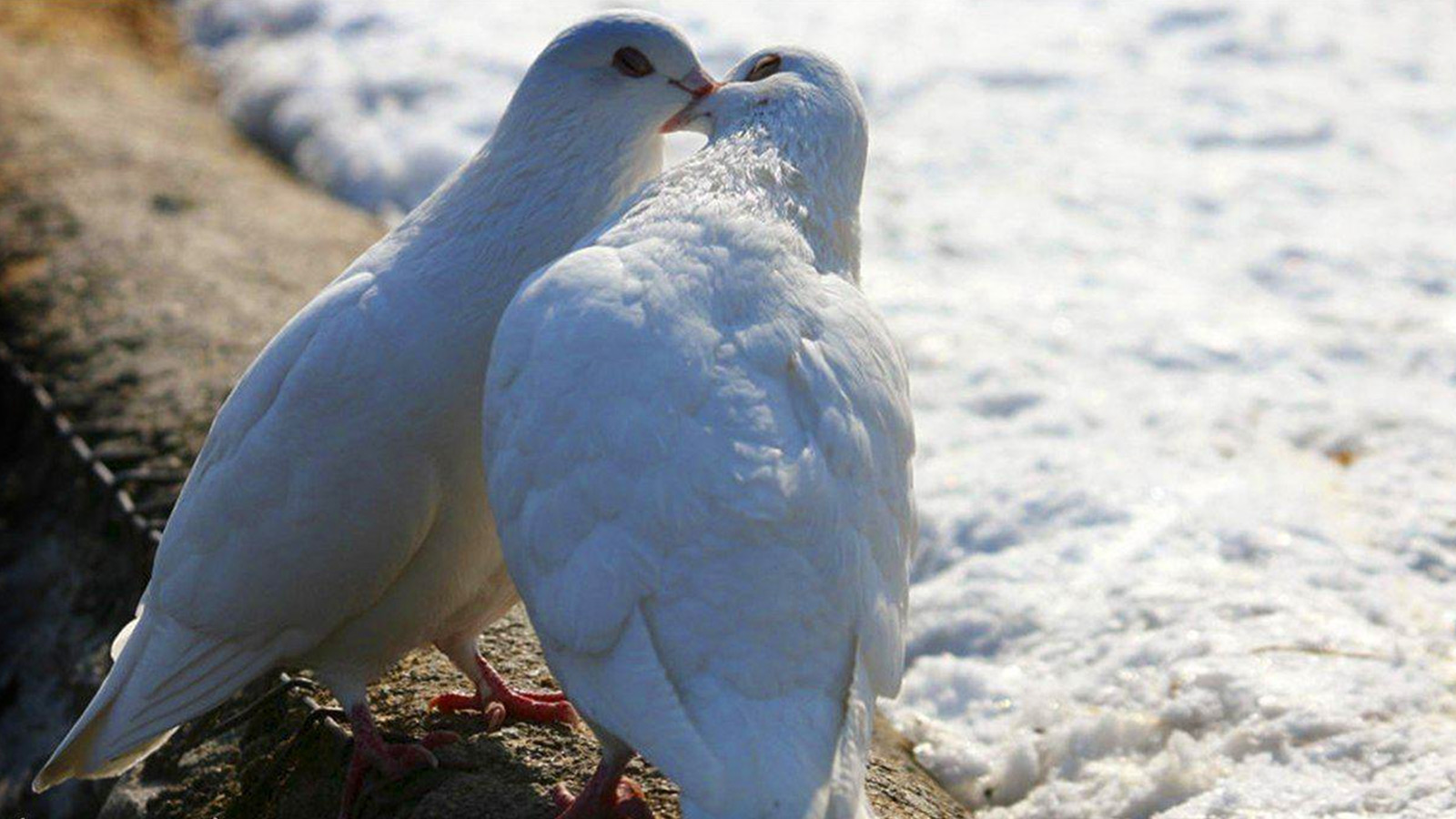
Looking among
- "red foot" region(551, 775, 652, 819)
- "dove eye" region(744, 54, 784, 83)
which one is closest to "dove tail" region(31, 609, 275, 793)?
"red foot" region(551, 775, 652, 819)

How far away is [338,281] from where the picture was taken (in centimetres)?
363

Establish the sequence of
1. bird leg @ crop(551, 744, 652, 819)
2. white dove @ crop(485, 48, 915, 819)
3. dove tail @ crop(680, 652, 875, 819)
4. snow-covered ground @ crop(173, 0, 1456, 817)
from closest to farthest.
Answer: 1. dove tail @ crop(680, 652, 875, 819)
2. white dove @ crop(485, 48, 915, 819)
3. bird leg @ crop(551, 744, 652, 819)
4. snow-covered ground @ crop(173, 0, 1456, 817)

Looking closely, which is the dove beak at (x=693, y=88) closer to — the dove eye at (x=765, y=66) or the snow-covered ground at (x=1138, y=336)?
the dove eye at (x=765, y=66)

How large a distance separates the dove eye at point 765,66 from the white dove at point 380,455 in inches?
5.2

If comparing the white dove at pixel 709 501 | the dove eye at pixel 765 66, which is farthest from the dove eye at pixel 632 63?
the white dove at pixel 709 501

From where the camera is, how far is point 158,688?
3.51 metres

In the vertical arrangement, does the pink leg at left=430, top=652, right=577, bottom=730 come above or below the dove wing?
below

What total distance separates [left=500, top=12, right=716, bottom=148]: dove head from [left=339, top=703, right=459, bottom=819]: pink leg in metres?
1.32

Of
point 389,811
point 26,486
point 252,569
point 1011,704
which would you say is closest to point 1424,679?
point 1011,704

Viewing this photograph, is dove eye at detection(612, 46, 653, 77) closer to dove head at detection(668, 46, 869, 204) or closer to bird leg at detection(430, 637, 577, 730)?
dove head at detection(668, 46, 869, 204)

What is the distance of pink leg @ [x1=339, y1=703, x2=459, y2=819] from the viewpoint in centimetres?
355

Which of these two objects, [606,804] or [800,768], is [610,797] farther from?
[800,768]

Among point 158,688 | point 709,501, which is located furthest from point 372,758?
point 709,501

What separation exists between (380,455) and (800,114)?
44.7 inches
